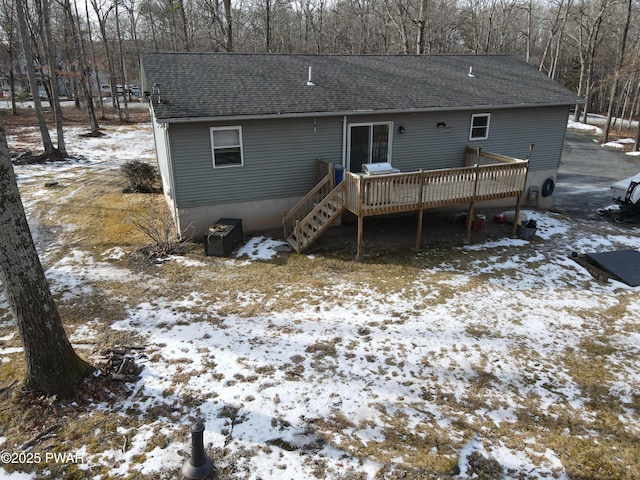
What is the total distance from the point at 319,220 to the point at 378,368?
5.11 meters

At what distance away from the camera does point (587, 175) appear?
20078mm

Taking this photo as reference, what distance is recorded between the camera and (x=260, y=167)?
11547 millimetres

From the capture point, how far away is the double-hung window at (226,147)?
35.8 ft

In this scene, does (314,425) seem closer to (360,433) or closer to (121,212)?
(360,433)

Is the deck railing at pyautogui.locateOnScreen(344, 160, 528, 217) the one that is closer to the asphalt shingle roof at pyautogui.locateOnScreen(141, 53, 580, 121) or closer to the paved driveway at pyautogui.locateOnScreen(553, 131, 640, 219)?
the asphalt shingle roof at pyautogui.locateOnScreen(141, 53, 580, 121)

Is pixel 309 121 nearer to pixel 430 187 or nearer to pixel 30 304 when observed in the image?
pixel 430 187


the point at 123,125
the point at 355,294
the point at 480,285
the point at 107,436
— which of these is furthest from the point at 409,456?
the point at 123,125

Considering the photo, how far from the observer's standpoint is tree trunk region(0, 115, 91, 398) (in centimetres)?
491

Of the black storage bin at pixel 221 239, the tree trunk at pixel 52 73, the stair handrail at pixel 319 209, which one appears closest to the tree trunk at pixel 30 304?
the black storage bin at pixel 221 239

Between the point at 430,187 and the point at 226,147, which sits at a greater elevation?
the point at 226,147

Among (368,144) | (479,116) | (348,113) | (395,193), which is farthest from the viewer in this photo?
(479,116)

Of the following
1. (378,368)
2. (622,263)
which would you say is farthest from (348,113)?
(622,263)

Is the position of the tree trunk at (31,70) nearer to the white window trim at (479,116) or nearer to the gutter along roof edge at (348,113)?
the gutter along roof edge at (348,113)

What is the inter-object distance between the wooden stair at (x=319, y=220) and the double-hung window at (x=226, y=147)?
2.43 m
